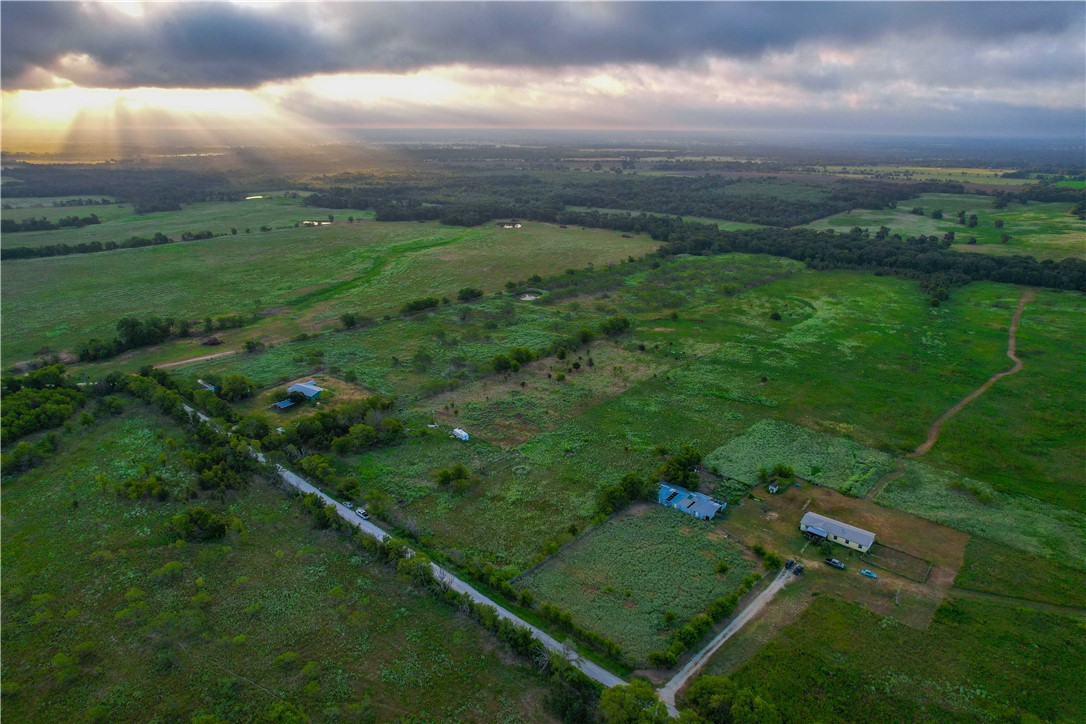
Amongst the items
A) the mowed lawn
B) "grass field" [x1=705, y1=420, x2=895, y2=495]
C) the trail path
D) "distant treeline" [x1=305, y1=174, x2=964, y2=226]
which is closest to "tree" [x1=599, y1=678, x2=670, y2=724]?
"grass field" [x1=705, y1=420, x2=895, y2=495]

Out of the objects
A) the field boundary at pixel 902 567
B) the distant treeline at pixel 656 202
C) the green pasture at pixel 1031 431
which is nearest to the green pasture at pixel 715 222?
the distant treeline at pixel 656 202

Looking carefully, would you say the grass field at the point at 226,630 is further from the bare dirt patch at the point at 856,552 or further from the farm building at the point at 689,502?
the bare dirt patch at the point at 856,552

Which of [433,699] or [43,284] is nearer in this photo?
[433,699]

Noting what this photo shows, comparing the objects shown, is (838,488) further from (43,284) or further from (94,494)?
(43,284)

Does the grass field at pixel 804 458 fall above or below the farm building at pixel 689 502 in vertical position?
above

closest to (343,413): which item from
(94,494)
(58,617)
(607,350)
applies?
(94,494)
